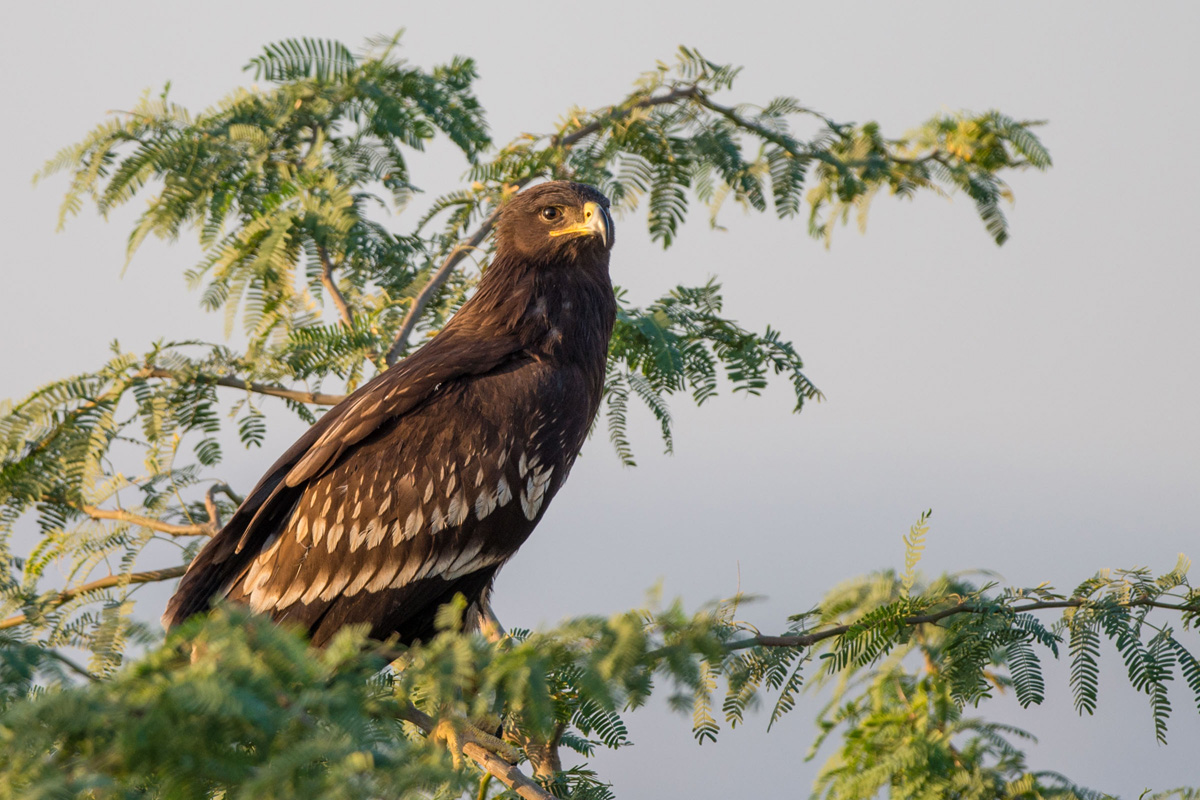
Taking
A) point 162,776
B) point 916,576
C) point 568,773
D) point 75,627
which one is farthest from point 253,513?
point 162,776

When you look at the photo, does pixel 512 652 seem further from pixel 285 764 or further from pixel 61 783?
pixel 61 783

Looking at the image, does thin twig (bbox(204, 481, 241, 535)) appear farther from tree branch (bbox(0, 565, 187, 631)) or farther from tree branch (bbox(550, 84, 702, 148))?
tree branch (bbox(550, 84, 702, 148))

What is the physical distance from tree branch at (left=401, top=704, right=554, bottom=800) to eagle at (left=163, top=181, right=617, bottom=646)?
969 millimetres

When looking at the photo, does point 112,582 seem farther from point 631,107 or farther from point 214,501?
point 631,107

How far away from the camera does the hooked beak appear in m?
4.55

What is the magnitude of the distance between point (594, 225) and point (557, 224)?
27 cm

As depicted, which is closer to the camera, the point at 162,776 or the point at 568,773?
the point at 162,776

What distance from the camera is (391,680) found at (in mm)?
2311

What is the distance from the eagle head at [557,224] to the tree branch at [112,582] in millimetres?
2143

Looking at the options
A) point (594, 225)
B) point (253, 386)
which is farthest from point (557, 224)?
point (253, 386)

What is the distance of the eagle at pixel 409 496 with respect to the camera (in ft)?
13.8

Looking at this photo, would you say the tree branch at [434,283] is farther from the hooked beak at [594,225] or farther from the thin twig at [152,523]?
the thin twig at [152,523]

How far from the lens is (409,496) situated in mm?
4230

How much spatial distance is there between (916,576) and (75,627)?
3.23 m
